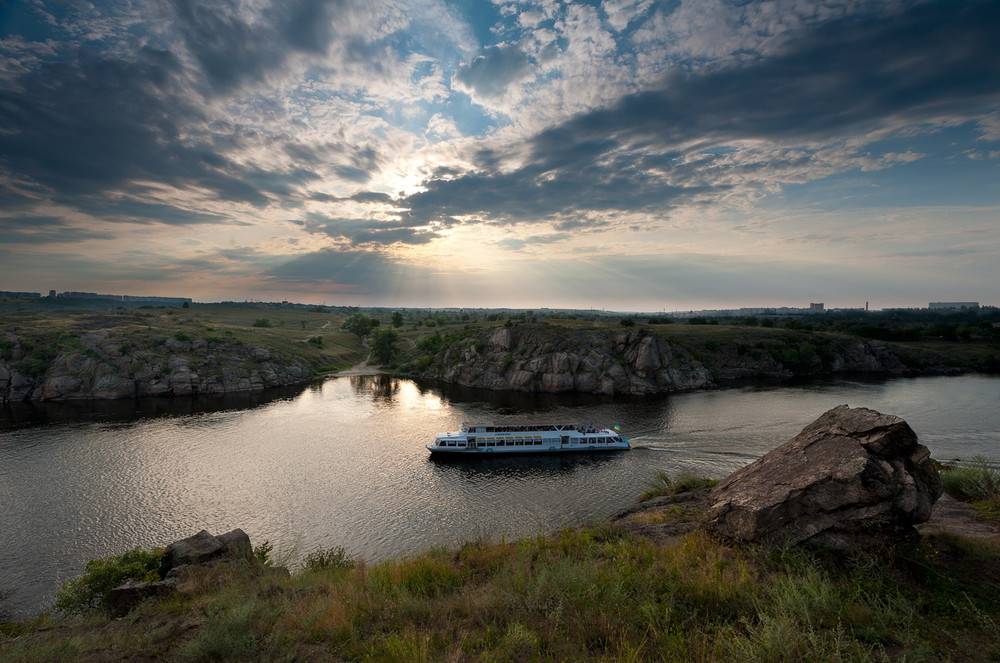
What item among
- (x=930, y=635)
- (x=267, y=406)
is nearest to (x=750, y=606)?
(x=930, y=635)

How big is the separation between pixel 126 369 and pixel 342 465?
7000cm

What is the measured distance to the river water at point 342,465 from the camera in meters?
29.5

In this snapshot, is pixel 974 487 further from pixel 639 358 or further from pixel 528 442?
pixel 639 358

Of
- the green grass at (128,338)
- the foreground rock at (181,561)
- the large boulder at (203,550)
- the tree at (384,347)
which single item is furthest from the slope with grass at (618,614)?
the tree at (384,347)

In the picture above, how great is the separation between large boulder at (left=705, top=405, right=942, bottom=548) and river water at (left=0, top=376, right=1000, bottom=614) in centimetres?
1788

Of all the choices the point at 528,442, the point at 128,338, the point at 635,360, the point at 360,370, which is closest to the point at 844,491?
the point at 528,442

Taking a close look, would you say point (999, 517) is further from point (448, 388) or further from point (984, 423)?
point (448, 388)

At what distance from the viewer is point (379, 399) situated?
260 ft

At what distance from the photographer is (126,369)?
80.2 m

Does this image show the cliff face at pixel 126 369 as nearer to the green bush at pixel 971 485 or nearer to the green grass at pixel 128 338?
the green grass at pixel 128 338

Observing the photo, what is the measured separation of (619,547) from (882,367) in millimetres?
132608

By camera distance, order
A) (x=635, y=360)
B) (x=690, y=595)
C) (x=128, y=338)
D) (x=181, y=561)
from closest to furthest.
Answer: (x=690, y=595) → (x=181, y=561) → (x=635, y=360) → (x=128, y=338)

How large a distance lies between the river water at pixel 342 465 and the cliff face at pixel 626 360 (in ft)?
30.3

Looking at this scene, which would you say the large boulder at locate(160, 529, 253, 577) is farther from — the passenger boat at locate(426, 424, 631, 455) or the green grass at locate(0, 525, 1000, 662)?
the passenger boat at locate(426, 424, 631, 455)
